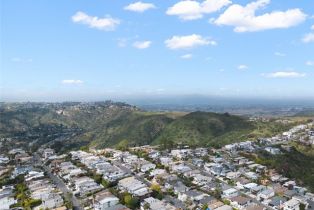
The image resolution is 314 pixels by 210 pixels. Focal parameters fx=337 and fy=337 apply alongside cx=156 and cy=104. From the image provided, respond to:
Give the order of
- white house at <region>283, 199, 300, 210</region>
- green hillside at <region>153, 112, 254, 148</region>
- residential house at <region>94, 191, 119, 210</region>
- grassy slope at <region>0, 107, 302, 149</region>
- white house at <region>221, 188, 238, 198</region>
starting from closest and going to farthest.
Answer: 1. residential house at <region>94, 191, 119, 210</region>
2. white house at <region>283, 199, 300, 210</region>
3. white house at <region>221, 188, 238, 198</region>
4. grassy slope at <region>0, 107, 302, 149</region>
5. green hillside at <region>153, 112, 254, 148</region>

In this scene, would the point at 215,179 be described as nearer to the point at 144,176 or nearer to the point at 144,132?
the point at 144,176

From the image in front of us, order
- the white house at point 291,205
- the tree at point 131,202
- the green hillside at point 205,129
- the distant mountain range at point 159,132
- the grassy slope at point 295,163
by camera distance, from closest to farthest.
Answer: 1. the tree at point 131,202
2. the white house at point 291,205
3. the grassy slope at point 295,163
4. the green hillside at point 205,129
5. the distant mountain range at point 159,132

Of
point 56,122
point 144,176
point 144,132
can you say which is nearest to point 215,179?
point 144,176

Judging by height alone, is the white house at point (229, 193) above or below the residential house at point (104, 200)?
Answer: below

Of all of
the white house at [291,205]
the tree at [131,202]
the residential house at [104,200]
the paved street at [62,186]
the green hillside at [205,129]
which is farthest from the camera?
the green hillside at [205,129]

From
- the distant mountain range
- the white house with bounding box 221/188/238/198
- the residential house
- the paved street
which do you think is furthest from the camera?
the distant mountain range

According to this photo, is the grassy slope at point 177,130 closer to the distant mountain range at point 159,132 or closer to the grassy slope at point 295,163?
the distant mountain range at point 159,132

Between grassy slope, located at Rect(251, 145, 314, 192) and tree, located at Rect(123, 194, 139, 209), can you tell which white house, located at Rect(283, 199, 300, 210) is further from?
tree, located at Rect(123, 194, 139, 209)

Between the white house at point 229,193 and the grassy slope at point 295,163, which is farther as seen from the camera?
the grassy slope at point 295,163

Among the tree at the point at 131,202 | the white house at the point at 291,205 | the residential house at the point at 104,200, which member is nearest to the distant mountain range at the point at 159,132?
the white house at the point at 291,205

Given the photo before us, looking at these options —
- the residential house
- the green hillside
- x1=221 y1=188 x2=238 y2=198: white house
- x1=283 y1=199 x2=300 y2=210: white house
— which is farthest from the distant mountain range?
the residential house

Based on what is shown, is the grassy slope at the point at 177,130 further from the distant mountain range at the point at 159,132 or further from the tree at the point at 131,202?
the tree at the point at 131,202
